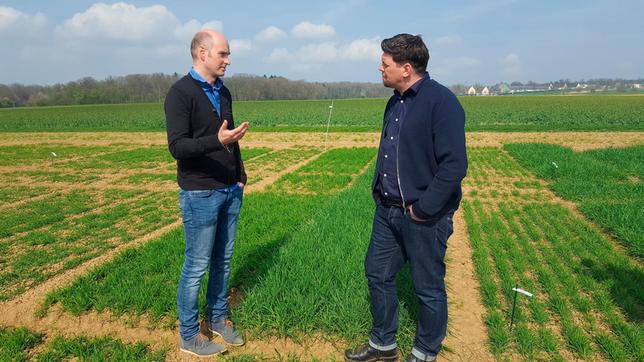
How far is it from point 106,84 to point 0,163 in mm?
97287

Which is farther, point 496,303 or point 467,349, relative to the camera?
point 496,303

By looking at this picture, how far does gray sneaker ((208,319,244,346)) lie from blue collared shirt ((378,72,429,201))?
185 centimetres

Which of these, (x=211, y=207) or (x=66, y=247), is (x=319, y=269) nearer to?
(x=211, y=207)

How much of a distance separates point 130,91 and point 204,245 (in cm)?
10328

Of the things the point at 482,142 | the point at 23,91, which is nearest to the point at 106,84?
the point at 23,91

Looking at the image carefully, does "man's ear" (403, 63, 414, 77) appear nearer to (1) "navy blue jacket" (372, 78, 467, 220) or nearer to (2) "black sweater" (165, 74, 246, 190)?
(1) "navy blue jacket" (372, 78, 467, 220)

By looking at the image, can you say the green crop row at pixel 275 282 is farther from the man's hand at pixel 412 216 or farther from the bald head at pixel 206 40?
the bald head at pixel 206 40

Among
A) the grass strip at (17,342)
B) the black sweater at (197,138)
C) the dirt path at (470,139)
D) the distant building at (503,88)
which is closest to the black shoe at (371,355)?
the black sweater at (197,138)

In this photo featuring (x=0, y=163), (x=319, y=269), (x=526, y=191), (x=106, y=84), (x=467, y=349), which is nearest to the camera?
(x=467, y=349)

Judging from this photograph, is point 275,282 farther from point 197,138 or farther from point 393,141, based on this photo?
point 393,141

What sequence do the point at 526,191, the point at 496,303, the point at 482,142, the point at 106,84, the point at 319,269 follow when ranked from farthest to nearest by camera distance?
the point at 106,84
the point at 482,142
the point at 526,191
the point at 319,269
the point at 496,303

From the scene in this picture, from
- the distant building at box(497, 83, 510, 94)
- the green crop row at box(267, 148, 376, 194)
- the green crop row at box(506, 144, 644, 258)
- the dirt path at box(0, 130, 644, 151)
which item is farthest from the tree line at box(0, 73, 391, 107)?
the distant building at box(497, 83, 510, 94)

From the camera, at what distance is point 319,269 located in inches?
175

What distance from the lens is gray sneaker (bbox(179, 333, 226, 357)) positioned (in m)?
3.19
